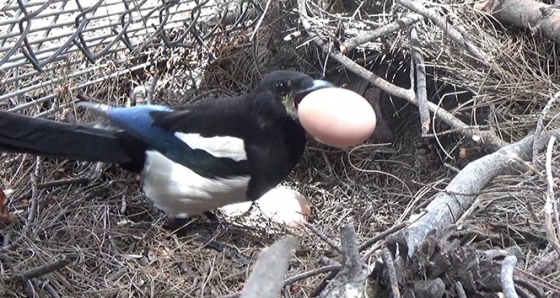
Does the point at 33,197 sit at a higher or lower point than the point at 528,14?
lower

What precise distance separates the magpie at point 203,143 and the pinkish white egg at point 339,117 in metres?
0.19

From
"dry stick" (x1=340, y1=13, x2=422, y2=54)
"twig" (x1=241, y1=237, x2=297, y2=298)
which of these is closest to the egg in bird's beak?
"dry stick" (x1=340, y1=13, x2=422, y2=54)

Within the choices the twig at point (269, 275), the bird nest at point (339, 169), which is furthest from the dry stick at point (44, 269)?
the twig at point (269, 275)

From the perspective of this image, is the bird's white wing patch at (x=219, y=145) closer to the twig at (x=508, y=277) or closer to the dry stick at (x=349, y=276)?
the dry stick at (x=349, y=276)

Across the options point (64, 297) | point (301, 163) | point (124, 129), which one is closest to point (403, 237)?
point (64, 297)

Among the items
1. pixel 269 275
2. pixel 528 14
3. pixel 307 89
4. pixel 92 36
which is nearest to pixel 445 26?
pixel 528 14

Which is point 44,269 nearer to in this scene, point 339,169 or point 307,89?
point 307,89

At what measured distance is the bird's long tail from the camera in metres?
1.84

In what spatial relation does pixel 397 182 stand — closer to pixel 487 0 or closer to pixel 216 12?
pixel 487 0

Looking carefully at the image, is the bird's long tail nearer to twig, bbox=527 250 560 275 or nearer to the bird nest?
the bird nest

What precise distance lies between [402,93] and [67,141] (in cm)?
89

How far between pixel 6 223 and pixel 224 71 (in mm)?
873

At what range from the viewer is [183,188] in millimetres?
2043

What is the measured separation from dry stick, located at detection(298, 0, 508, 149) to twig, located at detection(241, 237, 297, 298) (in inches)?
57.1
